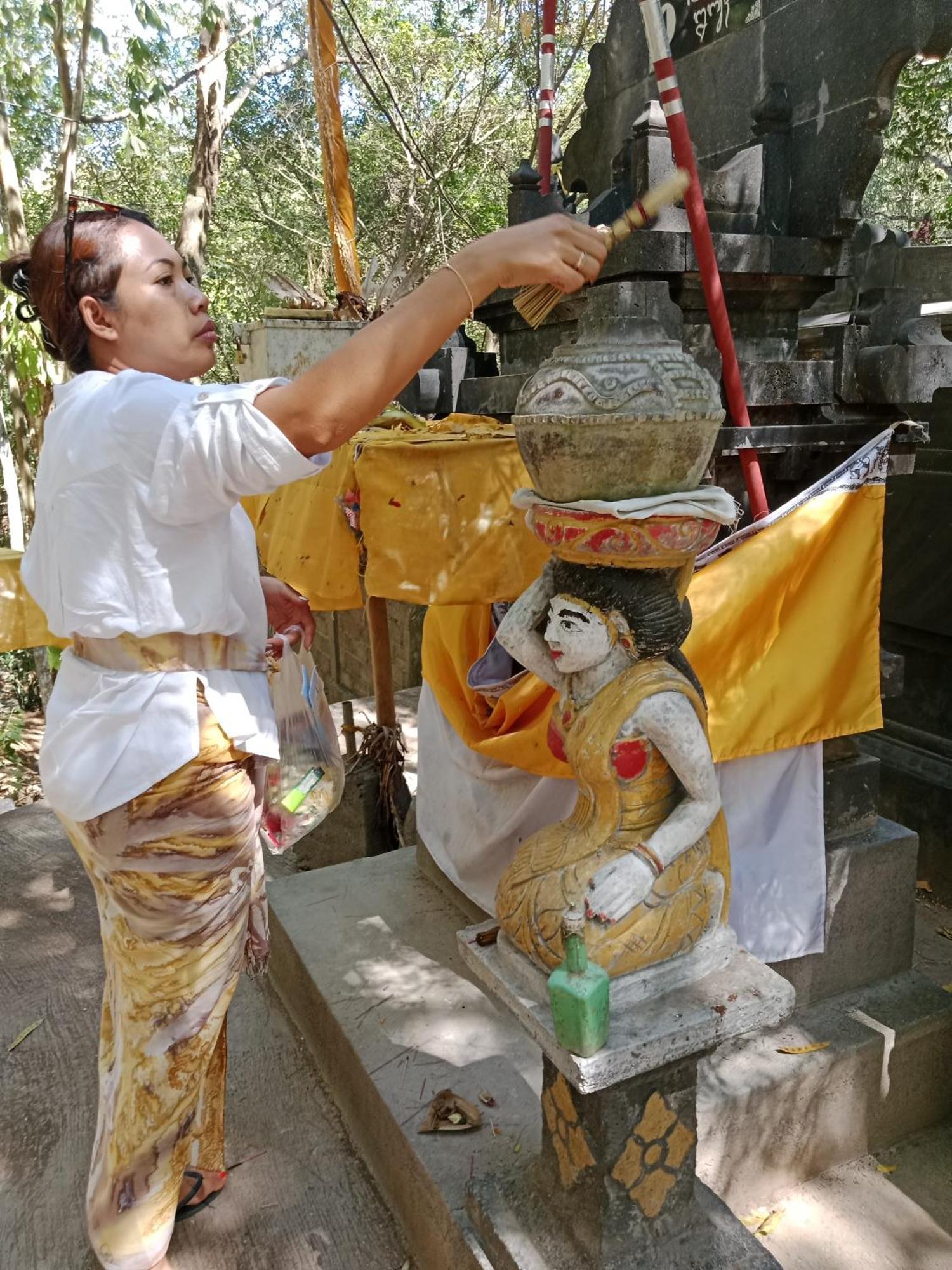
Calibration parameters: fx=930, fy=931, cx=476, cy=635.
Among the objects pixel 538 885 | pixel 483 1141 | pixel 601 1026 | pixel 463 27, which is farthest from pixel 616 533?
pixel 463 27

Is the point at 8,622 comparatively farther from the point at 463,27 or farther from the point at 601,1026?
the point at 463,27

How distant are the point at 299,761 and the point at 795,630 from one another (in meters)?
1.37

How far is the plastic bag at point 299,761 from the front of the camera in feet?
7.81

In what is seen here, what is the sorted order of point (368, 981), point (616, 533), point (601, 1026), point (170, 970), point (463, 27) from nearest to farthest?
point (601, 1026) → point (616, 533) → point (170, 970) → point (368, 981) → point (463, 27)

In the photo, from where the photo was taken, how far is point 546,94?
288 centimetres

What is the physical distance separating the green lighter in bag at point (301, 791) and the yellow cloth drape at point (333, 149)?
389 centimetres

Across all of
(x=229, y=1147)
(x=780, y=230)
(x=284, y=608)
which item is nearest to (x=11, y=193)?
(x=780, y=230)

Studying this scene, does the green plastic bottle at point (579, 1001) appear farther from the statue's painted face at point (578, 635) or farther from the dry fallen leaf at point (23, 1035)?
the dry fallen leaf at point (23, 1035)

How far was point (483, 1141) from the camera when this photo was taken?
2215 millimetres

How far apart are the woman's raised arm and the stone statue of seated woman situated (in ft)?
1.84

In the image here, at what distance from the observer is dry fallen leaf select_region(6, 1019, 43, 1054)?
305cm

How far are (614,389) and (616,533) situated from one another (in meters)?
0.25

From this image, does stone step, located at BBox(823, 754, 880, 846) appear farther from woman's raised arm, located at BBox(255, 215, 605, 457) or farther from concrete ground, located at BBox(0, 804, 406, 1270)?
woman's raised arm, located at BBox(255, 215, 605, 457)

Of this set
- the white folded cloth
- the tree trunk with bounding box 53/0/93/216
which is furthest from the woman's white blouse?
the tree trunk with bounding box 53/0/93/216
